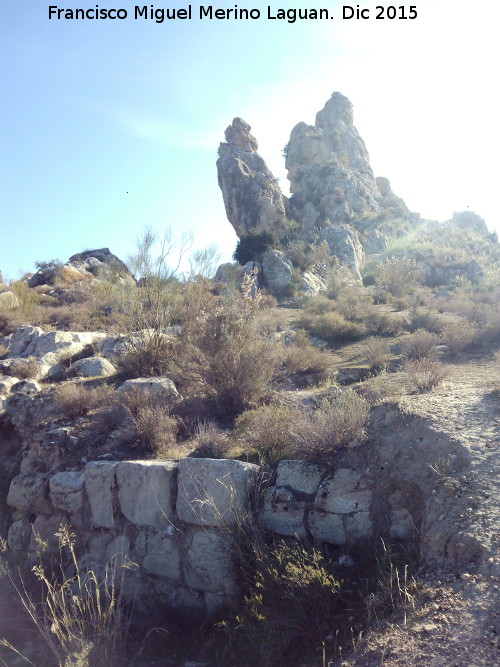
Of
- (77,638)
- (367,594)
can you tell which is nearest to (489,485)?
(367,594)

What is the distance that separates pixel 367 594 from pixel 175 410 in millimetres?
4137

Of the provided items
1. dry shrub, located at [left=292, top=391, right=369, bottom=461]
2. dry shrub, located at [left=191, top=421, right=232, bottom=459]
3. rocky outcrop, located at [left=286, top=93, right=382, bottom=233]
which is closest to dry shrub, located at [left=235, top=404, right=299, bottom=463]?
dry shrub, located at [left=292, top=391, right=369, bottom=461]

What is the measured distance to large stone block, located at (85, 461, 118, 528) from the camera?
574 cm

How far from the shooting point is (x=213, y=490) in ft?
16.9

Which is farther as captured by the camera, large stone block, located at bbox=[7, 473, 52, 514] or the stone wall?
large stone block, located at bbox=[7, 473, 52, 514]

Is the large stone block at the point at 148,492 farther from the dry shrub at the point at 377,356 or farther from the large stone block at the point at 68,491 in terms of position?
the dry shrub at the point at 377,356

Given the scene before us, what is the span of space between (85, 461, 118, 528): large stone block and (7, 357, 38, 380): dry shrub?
13.7 ft

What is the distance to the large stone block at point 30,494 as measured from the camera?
6.30 metres

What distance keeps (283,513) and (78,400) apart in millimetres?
4040

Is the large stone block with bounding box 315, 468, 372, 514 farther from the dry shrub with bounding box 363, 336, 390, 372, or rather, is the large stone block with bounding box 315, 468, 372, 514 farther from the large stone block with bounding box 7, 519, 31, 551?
the dry shrub with bounding box 363, 336, 390, 372

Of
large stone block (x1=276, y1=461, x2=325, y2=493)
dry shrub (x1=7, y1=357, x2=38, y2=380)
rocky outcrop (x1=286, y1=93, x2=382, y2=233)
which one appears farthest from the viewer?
rocky outcrop (x1=286, y1=93, x2=382, y2=233)

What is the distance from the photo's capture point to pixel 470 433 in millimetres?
4883

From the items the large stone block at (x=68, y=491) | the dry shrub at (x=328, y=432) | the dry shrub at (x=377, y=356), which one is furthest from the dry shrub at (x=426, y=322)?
the large stone block at (x=68, y=491)

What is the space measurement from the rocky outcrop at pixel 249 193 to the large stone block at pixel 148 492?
24.5 meters
